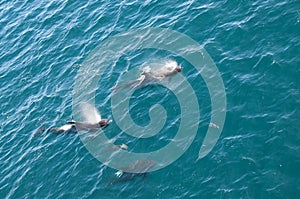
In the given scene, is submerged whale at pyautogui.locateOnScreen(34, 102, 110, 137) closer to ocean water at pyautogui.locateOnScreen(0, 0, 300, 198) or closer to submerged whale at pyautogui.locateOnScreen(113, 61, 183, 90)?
ocean water at pyautogui.locateOnScreen(0, 0, 300, 198)

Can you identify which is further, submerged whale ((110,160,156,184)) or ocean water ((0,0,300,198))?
submerged whale ((110,160,156,184))

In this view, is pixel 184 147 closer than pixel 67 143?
Yes

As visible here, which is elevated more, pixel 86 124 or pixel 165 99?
pixel 86 124

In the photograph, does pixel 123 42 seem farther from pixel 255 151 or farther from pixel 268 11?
pixel 255 151

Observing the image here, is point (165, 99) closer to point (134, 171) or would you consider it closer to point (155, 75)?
point (155, 75)

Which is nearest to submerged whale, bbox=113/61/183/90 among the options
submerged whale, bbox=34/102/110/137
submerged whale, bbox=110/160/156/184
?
submerged whale, bbox=34/102/110/137

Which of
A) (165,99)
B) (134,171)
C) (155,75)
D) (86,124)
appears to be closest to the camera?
(134,171)

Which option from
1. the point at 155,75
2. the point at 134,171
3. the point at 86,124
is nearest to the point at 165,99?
the point at 155,75

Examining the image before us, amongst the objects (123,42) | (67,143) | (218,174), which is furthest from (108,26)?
(218,174)

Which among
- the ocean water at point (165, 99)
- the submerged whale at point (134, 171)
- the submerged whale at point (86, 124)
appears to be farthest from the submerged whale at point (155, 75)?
the submerged whale at point (134, 171)
